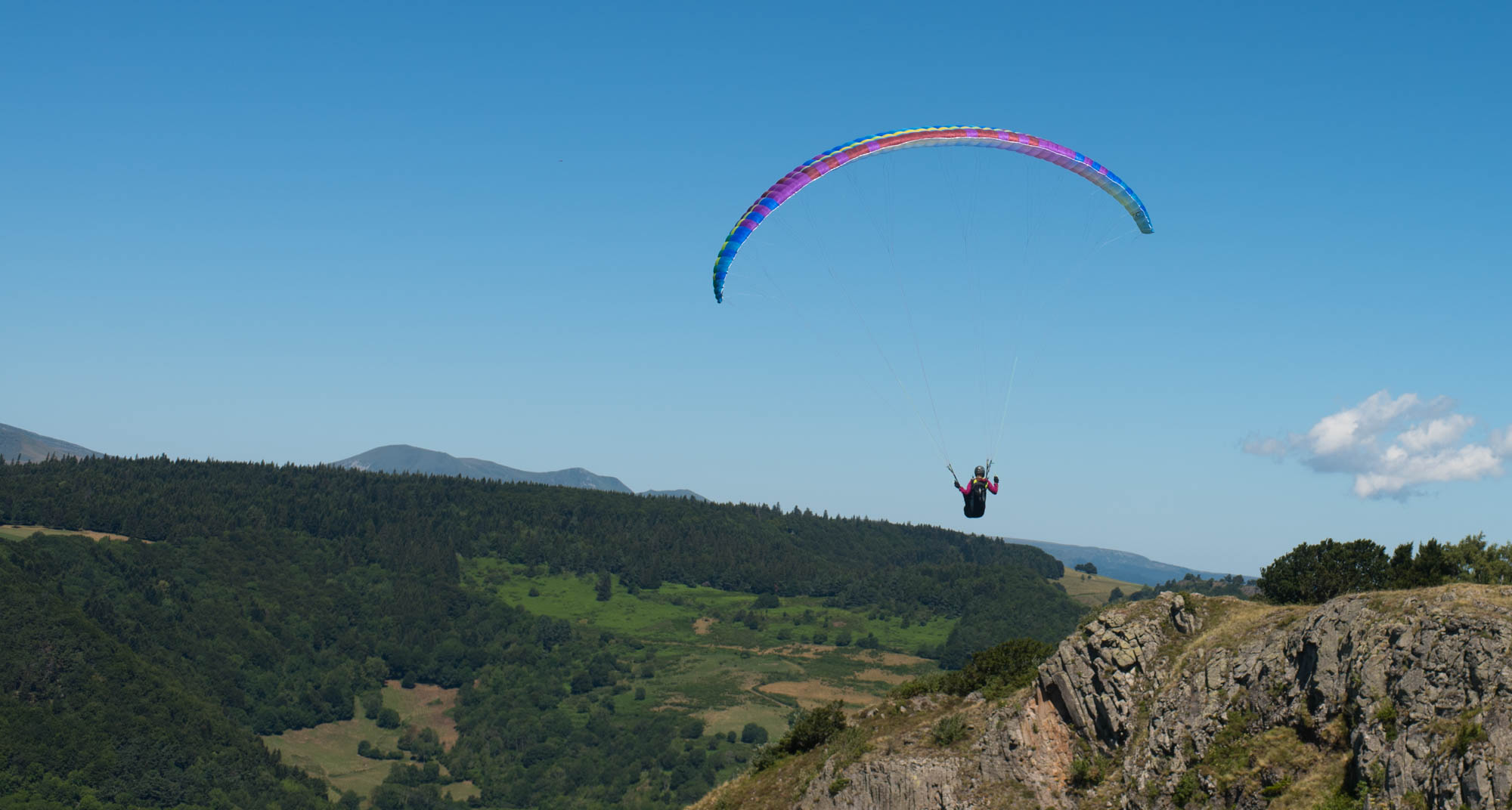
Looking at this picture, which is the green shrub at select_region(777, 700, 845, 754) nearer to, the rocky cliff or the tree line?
the rocky cliff

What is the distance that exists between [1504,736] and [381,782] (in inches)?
7734

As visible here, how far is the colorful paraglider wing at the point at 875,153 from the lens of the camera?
45.3 metres

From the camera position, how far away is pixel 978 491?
4206 centimetres

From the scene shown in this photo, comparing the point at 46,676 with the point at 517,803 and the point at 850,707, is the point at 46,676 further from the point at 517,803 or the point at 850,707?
the point at 850,707

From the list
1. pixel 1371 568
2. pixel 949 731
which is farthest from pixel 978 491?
pixel 1371 568

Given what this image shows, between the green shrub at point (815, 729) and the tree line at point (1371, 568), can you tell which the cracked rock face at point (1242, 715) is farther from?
the tree line at point (1371, 568)

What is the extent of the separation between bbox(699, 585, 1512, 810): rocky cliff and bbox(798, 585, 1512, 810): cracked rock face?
5cm

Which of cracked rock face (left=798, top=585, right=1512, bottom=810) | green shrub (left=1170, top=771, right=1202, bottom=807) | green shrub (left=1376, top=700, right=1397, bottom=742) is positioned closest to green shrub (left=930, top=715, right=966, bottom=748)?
cracked rock face (left=798, top=585, right=1512, bottom=810)

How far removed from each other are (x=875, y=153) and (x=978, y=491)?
598 inches

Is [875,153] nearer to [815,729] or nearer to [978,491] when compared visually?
[978,491]

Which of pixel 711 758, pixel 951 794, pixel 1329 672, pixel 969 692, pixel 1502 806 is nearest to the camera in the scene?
pixel 1502 806

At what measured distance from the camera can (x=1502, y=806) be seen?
2402cm

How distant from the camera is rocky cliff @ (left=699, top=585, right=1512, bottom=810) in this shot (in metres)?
26.6

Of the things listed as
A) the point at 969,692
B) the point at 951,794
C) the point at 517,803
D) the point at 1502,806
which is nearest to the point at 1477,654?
the point at 1502,806
